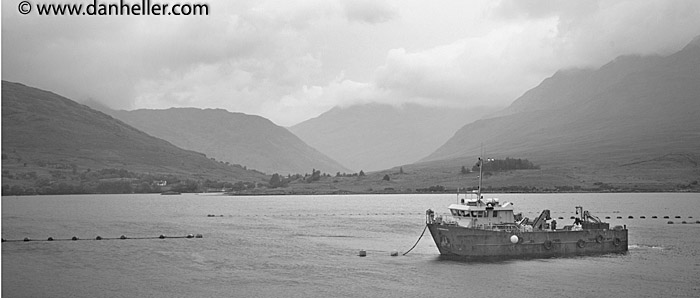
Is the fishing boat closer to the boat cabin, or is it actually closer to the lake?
the boat cabin

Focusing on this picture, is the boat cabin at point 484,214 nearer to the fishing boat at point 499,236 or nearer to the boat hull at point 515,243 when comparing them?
the fishing boat at point 499,236

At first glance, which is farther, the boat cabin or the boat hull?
the boat cabin

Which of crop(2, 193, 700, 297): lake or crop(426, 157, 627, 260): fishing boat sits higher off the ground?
crop(426, 157, 627, 260): fishing boat

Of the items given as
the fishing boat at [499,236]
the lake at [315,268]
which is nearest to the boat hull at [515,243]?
the fishing boat at [499,236]

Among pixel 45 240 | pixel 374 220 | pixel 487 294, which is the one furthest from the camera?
pixel 374 220

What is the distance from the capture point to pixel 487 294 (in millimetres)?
62781

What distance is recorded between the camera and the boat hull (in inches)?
3081

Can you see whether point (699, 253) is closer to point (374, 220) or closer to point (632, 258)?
point (632, 258)

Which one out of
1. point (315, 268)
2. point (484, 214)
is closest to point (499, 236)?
point (484, 214)

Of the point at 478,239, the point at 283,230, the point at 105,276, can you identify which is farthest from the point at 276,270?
the point at 283,230

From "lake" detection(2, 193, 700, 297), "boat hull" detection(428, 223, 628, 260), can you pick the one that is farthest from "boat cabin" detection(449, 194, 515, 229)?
"lake" detection(2, 193, 700, 297)

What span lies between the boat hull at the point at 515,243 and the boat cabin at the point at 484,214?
159cm

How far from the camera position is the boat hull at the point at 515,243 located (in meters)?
78.2

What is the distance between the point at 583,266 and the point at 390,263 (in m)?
22.3
